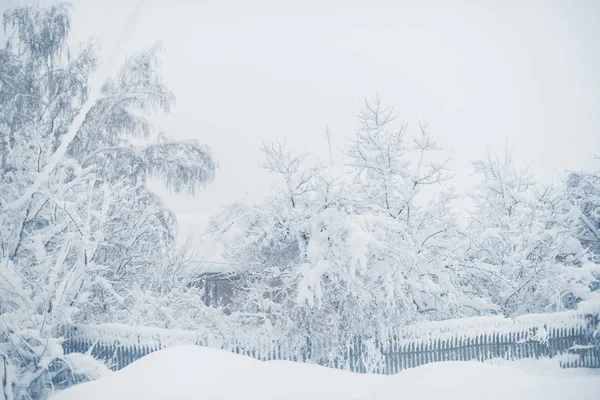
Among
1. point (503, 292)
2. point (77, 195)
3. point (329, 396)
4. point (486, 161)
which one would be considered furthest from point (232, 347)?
point (486, 161)

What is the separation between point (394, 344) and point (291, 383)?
4356 millimetres

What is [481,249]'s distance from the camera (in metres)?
13.0

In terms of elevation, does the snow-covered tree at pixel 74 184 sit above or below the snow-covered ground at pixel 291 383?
above

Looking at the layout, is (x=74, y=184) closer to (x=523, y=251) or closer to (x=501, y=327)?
(x=501, y=327)

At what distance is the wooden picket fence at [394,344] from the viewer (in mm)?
9461

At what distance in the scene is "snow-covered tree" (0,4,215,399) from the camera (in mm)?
8073

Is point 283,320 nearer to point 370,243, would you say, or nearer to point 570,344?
point 370,243

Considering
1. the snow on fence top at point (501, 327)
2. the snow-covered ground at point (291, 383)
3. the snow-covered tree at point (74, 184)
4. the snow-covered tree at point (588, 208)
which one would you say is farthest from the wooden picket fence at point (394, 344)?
the snow-covered tree at point (588, 208)

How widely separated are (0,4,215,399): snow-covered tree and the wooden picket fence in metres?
1.06

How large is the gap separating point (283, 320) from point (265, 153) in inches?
150

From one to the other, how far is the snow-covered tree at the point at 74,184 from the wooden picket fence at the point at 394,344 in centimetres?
106

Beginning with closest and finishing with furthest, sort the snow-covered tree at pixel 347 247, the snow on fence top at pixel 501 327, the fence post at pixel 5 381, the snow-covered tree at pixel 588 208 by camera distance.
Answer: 1. the fence post at pixel 5 381
2. the snow-covered tree at pixel 347 247
3. the snow on fence top at pixel 501 327
4. the snow-covered tree at pixel 588 208

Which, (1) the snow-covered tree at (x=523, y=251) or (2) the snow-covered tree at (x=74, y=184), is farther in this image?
(1) the snow-covered tree at (x=523, y=251)

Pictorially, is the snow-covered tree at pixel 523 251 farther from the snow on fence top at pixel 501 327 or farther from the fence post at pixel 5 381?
the fence post at pixel 5 381
